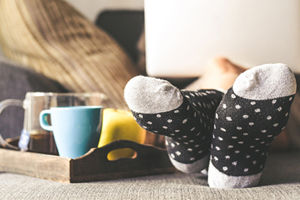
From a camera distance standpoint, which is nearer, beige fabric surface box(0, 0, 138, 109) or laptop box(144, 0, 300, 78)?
laptop box(144, 0, 300, 78)

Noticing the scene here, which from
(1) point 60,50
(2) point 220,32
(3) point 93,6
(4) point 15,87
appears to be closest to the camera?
(2) point 220,32

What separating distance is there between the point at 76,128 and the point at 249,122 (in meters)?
0.28

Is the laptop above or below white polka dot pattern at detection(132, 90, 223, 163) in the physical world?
above

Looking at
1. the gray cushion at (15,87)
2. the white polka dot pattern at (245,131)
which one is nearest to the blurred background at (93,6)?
the gray cushion at (15,87)

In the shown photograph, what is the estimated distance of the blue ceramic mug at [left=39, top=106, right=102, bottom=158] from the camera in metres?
0.53

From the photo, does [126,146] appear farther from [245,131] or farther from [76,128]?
[245,131]

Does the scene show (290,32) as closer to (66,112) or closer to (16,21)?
(66,112)

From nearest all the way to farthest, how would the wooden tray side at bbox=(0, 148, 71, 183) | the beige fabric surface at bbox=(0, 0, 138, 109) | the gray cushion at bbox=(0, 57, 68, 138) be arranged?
the wooden tray side at bbox=(0, 148, 71, 183), the gray cushion at bbox=(0, 57, 68, 138), the beige fabric surface at bbox=(0, 0, 138, 109)

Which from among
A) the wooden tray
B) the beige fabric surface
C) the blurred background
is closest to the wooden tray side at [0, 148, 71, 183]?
Answer: the wooden tray

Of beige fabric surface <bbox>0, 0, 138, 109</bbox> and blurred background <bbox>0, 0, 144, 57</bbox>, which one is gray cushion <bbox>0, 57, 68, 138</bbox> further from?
blurred background <bbox>0, 0, 144, 57</bbox>

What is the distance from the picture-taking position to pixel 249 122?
40cm

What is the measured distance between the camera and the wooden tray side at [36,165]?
49 cm

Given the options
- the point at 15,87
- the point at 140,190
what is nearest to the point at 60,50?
the point at 15,87

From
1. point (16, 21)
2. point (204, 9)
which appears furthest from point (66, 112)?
point (16, 21)
